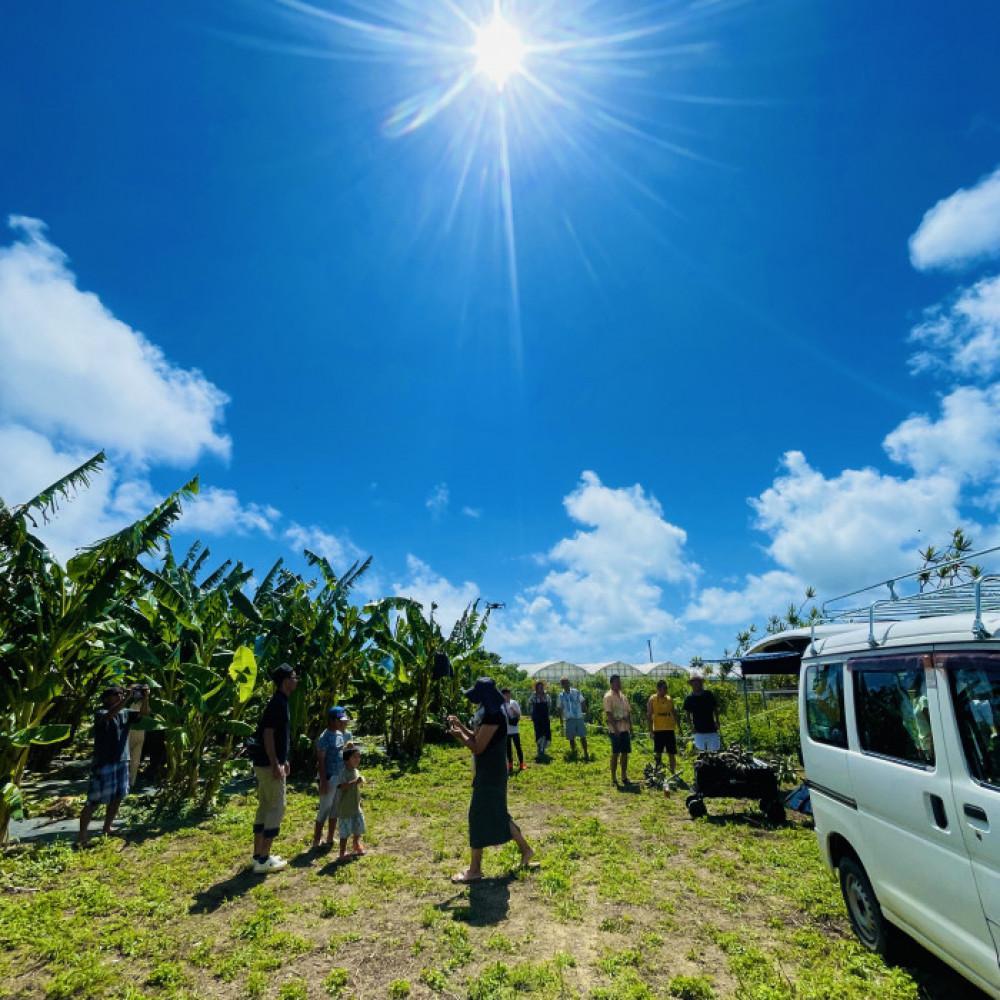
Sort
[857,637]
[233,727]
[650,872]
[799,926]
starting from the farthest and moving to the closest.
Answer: [233,727] → [650,872] → [799,926] → [857,637]

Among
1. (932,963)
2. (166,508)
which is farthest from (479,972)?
(166,508)

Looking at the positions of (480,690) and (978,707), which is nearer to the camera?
(978,707)

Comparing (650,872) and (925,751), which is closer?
(925,751)

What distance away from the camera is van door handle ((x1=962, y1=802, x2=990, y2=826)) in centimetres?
285

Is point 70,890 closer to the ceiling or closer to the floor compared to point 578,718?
closer to the floor

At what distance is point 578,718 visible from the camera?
14.2m

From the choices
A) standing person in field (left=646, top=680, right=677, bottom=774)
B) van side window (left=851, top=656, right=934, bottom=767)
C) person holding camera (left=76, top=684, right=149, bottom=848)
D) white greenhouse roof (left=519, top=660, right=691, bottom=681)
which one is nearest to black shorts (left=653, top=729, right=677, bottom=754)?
standing person in field (left=646, top=680, right=677, bottom=774)

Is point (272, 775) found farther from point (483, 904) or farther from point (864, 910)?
point (864, 910)

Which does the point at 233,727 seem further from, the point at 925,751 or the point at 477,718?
the point at 925,751

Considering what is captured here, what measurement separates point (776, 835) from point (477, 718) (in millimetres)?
4728

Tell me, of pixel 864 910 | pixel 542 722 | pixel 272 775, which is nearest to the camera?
pixel 864 910

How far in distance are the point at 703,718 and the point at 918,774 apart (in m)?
6.79

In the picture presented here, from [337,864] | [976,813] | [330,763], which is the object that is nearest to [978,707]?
[976,813]

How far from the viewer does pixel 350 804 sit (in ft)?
22.4
